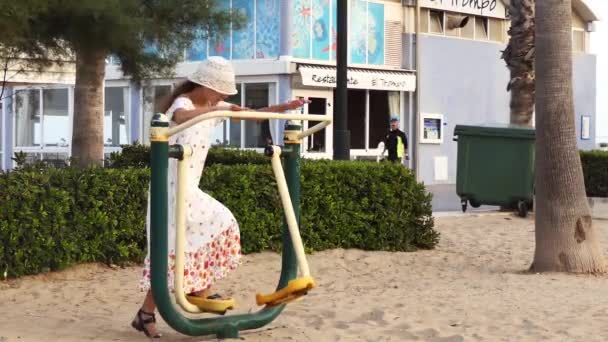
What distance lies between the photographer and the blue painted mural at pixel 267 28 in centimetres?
2575

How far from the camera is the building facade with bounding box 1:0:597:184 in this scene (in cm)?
2584

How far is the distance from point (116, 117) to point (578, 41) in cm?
1534

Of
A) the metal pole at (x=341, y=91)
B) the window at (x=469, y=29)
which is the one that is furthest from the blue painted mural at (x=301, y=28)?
the metal pole at (x=341, y=91)

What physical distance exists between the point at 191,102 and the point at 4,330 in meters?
1.72

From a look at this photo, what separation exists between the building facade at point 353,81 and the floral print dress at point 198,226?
18891 millimetres

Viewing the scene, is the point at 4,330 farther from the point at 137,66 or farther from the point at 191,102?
the point at 137,66

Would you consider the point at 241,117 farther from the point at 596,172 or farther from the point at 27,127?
the point at 27,127

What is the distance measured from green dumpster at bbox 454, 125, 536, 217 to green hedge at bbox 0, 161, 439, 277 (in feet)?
12.3

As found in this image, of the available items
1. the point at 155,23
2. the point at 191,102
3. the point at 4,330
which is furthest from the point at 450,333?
the point at 155,23

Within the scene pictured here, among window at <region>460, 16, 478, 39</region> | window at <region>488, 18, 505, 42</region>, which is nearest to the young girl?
window at <region>460, 16, 478, 39</region>

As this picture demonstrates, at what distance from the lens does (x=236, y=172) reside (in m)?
10.0

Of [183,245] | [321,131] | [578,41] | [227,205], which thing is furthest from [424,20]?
[183,245]

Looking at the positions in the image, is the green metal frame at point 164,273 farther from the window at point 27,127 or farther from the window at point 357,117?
the window at point 27,127

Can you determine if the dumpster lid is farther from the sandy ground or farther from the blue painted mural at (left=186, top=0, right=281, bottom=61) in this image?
the blue painted mural at (left=186, top=0, right=281, bottom=61)
